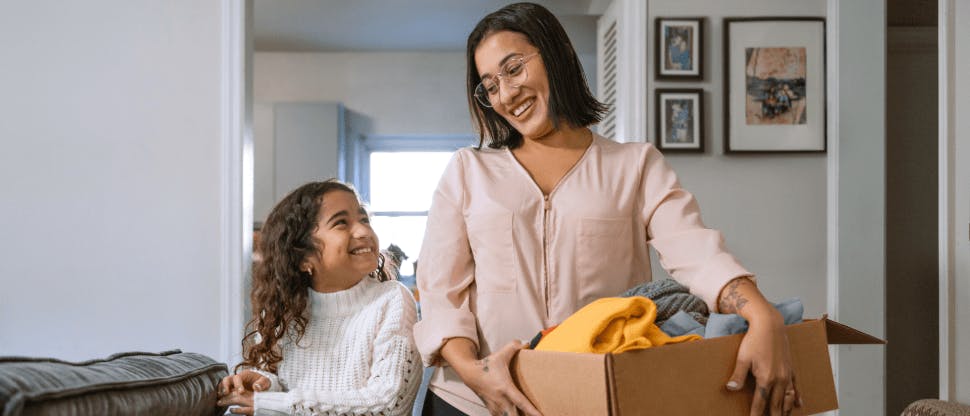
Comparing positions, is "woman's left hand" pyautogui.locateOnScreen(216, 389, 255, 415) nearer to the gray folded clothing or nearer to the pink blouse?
the pink blouse

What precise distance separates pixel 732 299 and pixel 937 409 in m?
0.71

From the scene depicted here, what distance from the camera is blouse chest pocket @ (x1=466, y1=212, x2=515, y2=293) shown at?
1275mm

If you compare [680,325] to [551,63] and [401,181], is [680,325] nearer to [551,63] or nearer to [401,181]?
[551,63]

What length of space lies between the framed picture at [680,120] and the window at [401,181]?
3.56 meters

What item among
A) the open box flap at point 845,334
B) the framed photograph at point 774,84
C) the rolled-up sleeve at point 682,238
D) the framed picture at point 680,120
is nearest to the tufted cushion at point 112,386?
the rolled-up sleeve at point 682,238

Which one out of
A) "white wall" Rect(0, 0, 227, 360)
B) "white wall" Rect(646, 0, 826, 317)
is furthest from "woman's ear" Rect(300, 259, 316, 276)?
"white wall" Rect(646, 0, 826, 317)

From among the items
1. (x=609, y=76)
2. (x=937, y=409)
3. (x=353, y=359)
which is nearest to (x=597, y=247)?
(x=353, y=359)

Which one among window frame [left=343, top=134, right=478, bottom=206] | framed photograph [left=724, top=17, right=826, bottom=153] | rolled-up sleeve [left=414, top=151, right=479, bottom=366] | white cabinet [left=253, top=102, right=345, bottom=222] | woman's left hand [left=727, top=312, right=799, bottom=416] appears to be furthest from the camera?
window frame [left=343, top=134, right=478, bottom=206]

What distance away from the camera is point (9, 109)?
11.1 ft

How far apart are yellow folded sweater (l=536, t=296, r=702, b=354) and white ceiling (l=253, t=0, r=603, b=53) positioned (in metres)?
3.49

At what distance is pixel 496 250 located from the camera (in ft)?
4.19

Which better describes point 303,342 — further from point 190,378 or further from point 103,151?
point 103,151

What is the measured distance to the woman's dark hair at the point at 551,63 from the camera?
50.8 inches

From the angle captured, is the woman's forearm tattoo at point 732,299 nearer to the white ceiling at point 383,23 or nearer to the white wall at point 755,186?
the white wall at point 755,186
